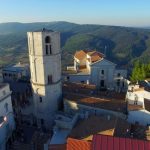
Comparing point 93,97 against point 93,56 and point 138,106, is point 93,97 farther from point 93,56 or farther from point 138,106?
point 93,56

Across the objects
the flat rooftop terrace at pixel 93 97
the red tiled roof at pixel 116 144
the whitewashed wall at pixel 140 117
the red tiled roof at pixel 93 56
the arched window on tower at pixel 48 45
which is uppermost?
the arched window on tower at pixel 48 45

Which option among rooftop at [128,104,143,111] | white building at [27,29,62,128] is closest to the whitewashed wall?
rooftop at [128,104,143,111]

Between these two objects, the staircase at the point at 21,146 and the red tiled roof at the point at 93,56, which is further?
the red tiled roof at the point at 93,56

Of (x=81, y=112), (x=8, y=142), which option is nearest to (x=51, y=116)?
(x=81, y=112)

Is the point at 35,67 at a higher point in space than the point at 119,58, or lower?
higher

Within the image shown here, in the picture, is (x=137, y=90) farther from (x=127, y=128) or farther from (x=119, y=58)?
(x=119, y=58)

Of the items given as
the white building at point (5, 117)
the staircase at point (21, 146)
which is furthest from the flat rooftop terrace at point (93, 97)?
the staircase at point (21, 146)

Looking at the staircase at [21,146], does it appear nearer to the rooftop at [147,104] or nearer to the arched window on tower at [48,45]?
the arched window on tower at [48,45]
